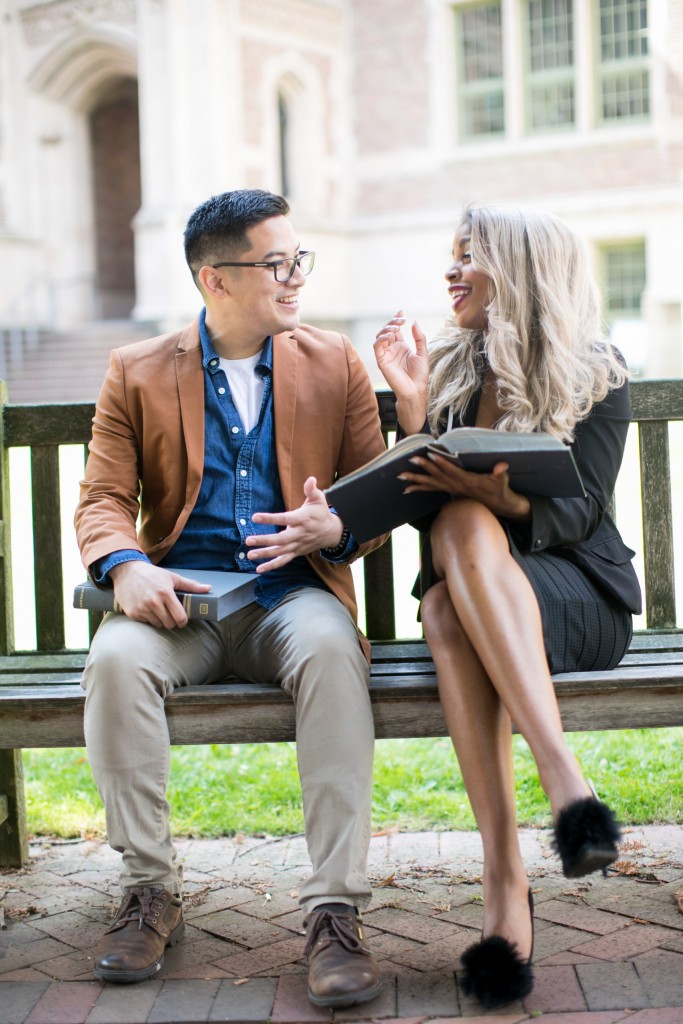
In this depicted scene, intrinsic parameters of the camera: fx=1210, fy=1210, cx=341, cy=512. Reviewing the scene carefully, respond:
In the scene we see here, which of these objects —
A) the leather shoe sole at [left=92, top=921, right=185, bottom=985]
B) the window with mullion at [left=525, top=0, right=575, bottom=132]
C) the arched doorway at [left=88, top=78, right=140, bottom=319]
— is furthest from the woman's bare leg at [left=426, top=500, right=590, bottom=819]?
the arched doorway at [left=88, top=78, right=140, bottom=319]

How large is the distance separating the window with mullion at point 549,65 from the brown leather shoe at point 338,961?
20272 millimetres

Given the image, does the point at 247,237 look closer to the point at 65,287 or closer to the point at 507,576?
the point at 507,576

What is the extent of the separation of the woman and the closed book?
0.45m

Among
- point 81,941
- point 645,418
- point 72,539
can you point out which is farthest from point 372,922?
point 72,539

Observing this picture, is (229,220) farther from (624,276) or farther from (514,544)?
(624,276)

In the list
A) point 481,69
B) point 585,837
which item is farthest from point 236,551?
point 481,69

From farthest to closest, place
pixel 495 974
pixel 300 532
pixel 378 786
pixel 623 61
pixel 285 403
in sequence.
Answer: pixel 623 61 → pixel 378 786 → pixel 285 403 → pixel 300 532 → pixel 495 974

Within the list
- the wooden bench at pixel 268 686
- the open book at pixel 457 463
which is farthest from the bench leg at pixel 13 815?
the open book at pixel 457 463

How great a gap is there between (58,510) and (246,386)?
0.71 meters

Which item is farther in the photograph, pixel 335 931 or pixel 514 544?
pixel 514 544

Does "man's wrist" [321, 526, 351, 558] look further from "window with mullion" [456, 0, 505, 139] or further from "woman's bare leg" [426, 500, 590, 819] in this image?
"window with mullion" [456, 0, 505, 139]

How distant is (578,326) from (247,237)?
0.89 meters

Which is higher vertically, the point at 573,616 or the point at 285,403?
the point at 285,403

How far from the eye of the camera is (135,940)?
2703 mm
